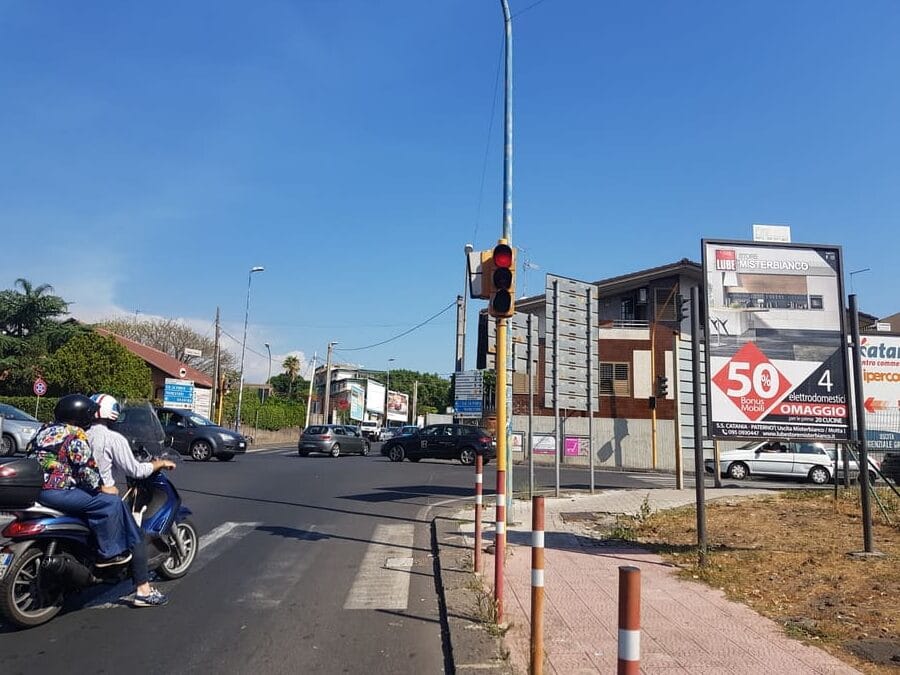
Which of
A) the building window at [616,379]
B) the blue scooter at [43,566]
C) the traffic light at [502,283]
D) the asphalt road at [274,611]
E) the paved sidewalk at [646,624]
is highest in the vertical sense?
the building window at [616,379]

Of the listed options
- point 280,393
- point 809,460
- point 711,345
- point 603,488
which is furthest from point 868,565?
point 280,393

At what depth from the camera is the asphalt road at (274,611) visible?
481 cm

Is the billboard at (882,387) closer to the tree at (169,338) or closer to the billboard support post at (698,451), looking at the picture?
the billboard support post at (698,451)

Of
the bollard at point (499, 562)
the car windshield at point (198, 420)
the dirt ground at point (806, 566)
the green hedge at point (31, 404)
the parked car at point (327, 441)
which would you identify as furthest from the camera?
the green hedge at point (31, 404)

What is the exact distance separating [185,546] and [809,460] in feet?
72.1

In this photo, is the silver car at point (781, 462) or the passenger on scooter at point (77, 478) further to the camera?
the silver car at point (781, 462)

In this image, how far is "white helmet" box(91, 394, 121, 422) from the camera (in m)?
5.75

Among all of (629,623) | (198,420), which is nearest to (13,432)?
(198,420)

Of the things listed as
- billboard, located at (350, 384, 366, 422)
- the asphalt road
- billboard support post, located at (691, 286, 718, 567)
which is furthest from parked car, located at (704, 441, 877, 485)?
billboard, located at (350, 384, 366, 422)

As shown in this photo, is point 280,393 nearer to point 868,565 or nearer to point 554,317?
point 554,317

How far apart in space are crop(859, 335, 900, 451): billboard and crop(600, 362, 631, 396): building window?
883 inches

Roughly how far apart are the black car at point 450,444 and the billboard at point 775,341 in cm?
1882

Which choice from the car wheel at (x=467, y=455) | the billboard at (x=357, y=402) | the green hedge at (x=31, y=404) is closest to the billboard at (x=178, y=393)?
the green hedge at (x=31, y=404)

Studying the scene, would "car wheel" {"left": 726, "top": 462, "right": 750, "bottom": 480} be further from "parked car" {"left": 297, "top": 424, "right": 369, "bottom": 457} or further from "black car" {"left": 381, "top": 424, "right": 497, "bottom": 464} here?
"parked car" {"left": 297, "top": 424, "right": 369, "bottom": 457}
